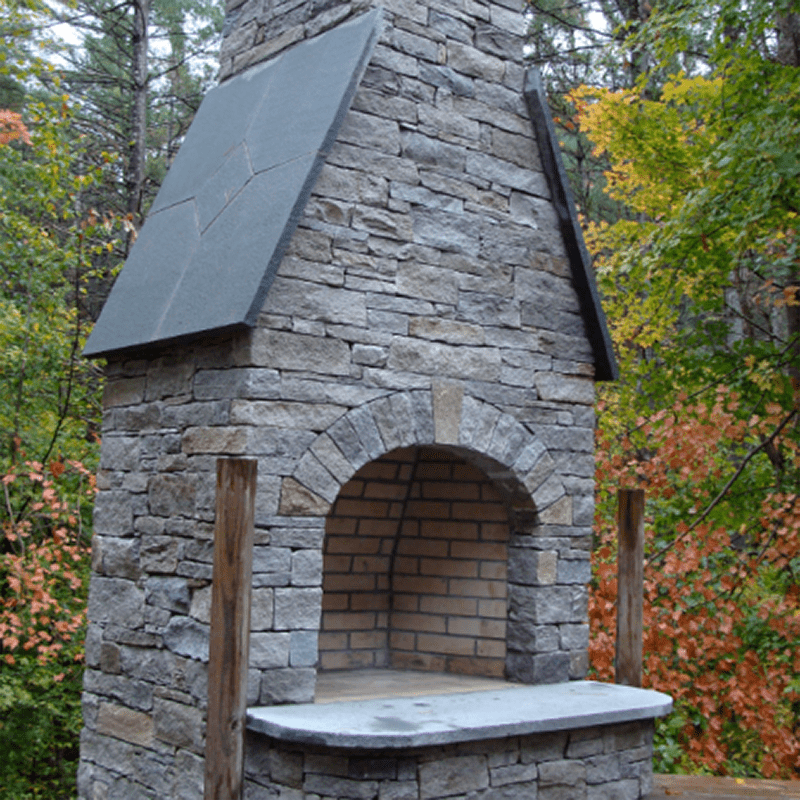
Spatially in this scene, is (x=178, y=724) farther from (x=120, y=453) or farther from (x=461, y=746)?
(x=120, y=453)

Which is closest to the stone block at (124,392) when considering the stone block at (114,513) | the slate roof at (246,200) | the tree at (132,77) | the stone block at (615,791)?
the slate roof at (246,200)

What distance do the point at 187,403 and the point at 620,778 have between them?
9.94 feet

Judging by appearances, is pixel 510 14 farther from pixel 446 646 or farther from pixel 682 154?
pixel 446 646

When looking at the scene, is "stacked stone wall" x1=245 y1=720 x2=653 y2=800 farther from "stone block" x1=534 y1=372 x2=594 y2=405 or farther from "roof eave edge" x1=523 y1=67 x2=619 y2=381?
"roof eave edge" x1=523 y1=67 x2=619 y2=381

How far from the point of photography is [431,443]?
4.90 m

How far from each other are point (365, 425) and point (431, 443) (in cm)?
42

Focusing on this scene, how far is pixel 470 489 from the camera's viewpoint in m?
5.86

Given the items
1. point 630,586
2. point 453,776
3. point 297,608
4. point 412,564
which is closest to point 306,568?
point 297,608

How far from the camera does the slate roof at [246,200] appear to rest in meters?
4.52

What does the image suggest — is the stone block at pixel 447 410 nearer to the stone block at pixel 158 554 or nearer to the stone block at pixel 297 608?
the stone block at pixel 297 608

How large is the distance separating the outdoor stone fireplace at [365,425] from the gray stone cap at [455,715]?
2 centimetres

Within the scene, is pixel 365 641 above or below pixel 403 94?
below

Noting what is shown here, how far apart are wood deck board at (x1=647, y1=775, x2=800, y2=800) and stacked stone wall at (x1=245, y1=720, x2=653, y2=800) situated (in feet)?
1.32

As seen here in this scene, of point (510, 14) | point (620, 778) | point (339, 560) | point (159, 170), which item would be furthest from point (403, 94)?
point (159, 170)
